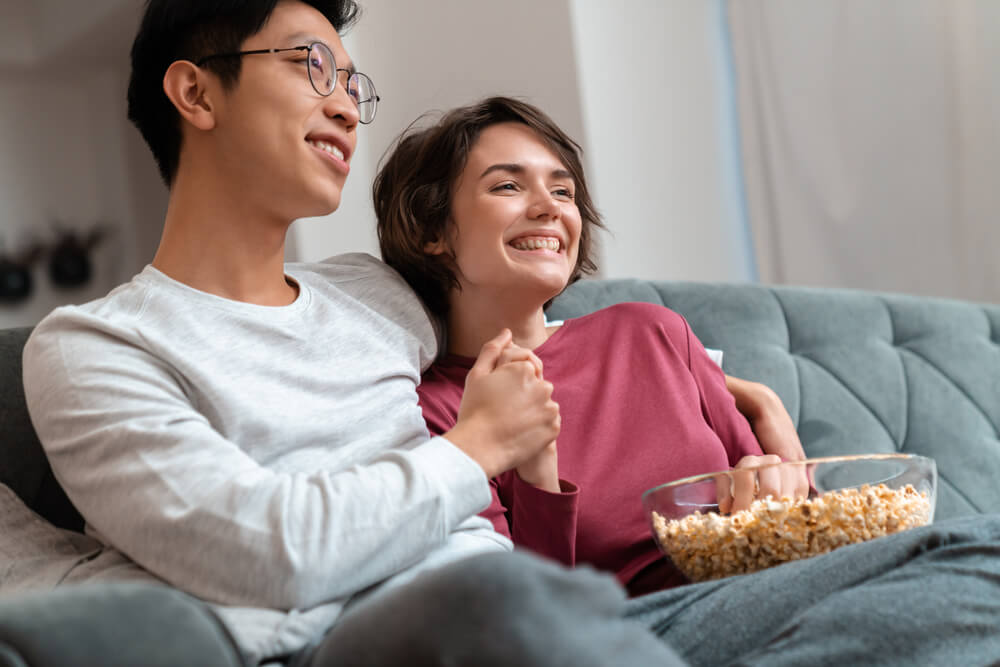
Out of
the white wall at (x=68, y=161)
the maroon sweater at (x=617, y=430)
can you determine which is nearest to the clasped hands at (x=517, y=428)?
the maroon sweater at (x=617, y=430)

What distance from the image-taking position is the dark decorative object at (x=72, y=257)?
4797mm

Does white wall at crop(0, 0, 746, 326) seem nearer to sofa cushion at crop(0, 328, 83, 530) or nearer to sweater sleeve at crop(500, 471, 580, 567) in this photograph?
sweater sleeve at crop(500, 471, 580, 567)

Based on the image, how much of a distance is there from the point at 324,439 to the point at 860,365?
1.20m

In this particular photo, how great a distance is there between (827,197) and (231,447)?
2380 millimetres

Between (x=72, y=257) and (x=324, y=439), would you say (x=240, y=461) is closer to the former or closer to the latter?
(x=324, y=439)

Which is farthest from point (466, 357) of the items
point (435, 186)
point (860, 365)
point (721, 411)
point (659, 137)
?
point (659, 137)

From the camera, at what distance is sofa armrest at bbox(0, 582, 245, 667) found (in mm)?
600

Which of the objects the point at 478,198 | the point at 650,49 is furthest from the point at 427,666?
the point at 650,49

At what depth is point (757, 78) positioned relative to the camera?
2963mm

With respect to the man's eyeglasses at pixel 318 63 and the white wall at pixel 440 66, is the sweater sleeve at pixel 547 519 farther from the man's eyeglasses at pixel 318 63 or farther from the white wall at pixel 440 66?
the white wall at pixel 440 66

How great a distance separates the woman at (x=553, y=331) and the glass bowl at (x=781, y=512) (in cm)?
17

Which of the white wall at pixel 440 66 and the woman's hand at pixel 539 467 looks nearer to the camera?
the woman's hand at pixel 539 467

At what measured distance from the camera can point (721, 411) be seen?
1.42 m

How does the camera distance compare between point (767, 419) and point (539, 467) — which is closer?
point (539, 467)
